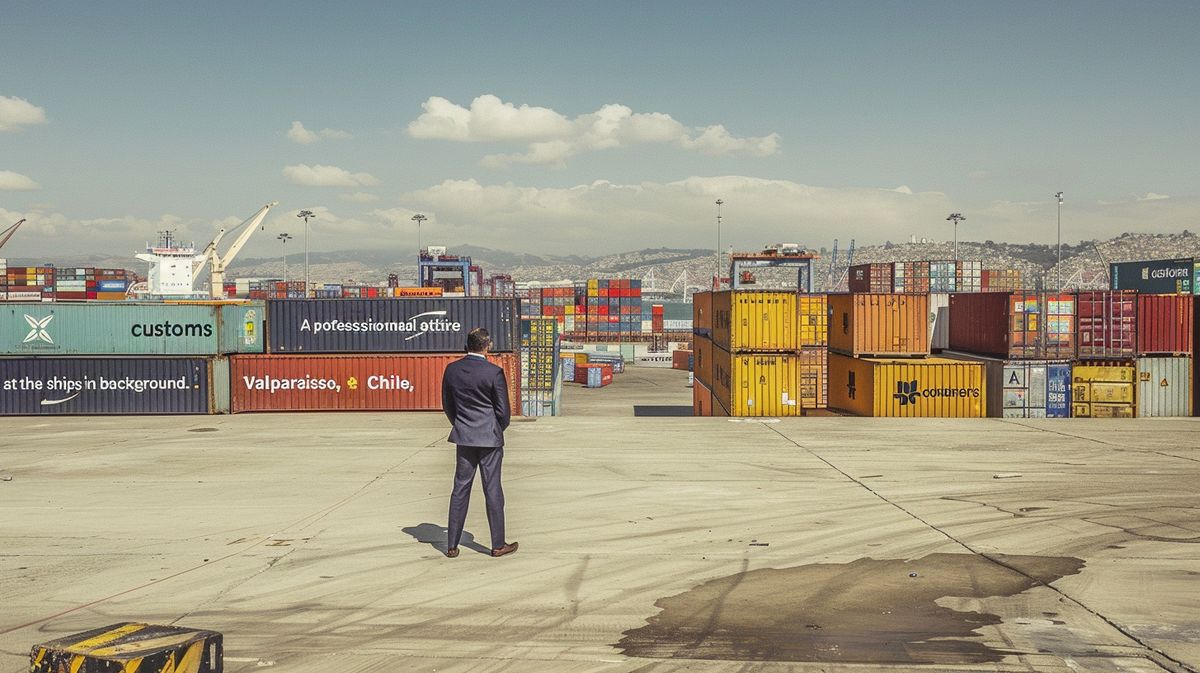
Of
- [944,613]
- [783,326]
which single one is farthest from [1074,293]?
[944,613]

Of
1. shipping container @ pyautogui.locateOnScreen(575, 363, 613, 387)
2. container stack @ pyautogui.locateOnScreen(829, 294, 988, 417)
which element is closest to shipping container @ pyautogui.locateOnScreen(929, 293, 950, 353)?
container stack @ pyautogui.locateOnScreen(829, 294, 988, 417)

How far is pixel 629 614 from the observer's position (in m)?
6.75

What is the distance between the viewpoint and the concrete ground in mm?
6016

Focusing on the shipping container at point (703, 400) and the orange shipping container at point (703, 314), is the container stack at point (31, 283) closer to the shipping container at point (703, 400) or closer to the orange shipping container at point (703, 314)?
the orange shipping container at point (703, 314)

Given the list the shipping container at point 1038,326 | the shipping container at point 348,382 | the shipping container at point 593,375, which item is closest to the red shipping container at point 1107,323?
the shipping container at point 1038,326

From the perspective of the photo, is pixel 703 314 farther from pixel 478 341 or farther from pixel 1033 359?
pixel 478 341

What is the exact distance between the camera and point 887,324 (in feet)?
88.9

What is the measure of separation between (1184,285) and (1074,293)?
29847mm

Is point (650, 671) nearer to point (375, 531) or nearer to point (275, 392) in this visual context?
point (375, 531)

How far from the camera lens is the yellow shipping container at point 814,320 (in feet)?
100

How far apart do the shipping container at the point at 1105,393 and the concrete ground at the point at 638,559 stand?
7824mm

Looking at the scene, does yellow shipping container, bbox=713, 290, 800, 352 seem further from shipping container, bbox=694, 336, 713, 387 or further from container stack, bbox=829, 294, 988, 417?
shipping container, bbox=694, 336, 713, 387

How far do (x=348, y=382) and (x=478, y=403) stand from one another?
2090 cm

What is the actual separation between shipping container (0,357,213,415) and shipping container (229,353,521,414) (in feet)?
5.31
